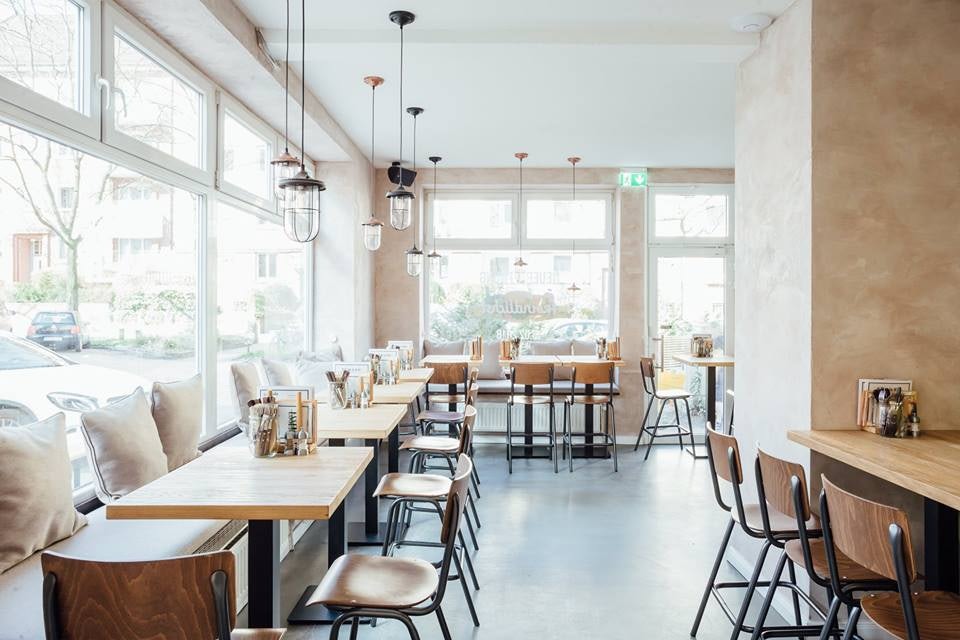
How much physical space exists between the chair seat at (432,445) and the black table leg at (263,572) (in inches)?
68.3

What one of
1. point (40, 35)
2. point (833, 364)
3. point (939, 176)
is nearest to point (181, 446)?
point (40, 35)

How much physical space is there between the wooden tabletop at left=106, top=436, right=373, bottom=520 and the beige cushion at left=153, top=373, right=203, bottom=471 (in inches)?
25.1

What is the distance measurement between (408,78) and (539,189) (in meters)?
3.25

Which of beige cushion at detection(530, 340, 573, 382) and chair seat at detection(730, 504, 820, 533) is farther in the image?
beige cushion at detection(530, 340, 573, 382)

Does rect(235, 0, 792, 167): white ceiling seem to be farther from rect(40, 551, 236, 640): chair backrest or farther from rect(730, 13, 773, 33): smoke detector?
rect(40, 551, 236, 640): chair backrest

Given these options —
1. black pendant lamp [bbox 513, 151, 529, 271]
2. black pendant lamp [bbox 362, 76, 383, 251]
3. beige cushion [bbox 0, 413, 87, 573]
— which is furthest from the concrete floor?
black pendant lamp [bbox 513, 151, 529, 271]

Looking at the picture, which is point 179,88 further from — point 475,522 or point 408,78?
point 475,522

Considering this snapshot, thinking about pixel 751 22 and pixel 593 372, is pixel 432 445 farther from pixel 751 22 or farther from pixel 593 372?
pixel 751 22

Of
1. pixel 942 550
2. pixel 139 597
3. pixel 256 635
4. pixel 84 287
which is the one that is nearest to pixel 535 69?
pixel 84 287

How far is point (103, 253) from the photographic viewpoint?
3.01m

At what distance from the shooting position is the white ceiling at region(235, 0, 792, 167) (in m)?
3.43

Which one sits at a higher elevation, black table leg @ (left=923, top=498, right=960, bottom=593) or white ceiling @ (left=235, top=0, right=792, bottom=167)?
white ceiling @ (left=235, top=0, right=792, bottom=167)

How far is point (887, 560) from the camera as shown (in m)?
1.70

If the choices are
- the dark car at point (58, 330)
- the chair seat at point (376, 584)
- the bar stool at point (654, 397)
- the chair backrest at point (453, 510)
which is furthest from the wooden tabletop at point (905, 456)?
the bar stool at point (654, 397)
